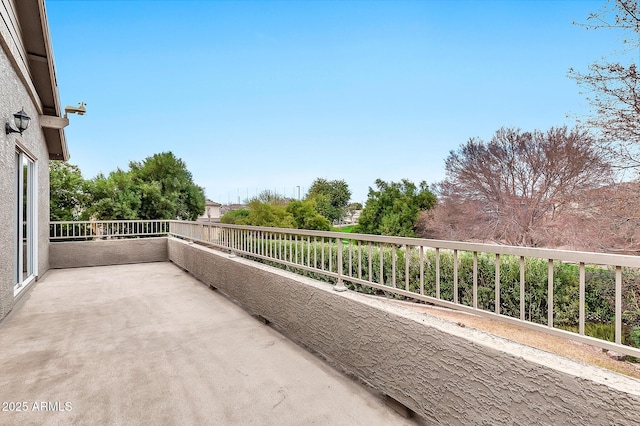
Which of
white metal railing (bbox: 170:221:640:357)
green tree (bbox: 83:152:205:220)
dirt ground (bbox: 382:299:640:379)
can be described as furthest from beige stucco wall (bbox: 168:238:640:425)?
green tree (bbox: 83:152:205:220)

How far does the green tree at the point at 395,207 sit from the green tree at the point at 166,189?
993cm

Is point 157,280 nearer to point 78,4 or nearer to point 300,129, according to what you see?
point 78,4

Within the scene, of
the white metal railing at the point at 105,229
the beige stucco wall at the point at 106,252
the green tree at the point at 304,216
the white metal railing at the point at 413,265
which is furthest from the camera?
the green tree at the point at 304,216

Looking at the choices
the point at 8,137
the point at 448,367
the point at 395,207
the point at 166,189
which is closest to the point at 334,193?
the point at 395,207

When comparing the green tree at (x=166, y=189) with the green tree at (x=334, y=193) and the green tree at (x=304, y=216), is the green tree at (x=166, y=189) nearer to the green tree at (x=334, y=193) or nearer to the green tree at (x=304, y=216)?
the green tree at (x=304, y=216)

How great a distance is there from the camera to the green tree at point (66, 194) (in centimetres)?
973

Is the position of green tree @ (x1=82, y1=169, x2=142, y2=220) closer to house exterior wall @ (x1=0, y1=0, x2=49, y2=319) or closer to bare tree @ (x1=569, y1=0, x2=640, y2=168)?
house exterior wall @ (x1=0, y1=0, x2=49, y2=319)

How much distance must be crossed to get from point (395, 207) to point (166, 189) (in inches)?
480

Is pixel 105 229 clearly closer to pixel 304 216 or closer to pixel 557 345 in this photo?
pixel 557 345

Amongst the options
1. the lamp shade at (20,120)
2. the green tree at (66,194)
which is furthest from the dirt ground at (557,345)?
the green tree at (66,194)

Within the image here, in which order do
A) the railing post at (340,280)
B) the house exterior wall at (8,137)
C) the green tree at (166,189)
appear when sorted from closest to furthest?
the railing post at (340,280)
the house exterior wall at (8,137)
the green tree at (166,189)

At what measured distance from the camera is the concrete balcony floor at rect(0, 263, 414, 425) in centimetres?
210

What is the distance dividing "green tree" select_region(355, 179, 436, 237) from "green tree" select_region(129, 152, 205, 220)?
32.6ft

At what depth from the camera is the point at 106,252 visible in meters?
8.40
